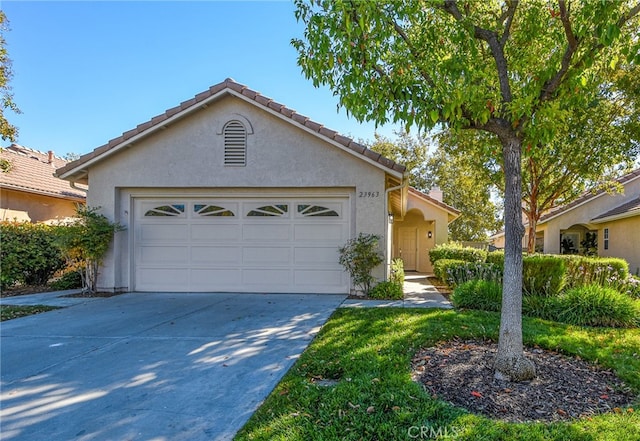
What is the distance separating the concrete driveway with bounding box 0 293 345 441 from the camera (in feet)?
10.5

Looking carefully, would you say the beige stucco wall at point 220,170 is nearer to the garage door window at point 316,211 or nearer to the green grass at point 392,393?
the garage door window at point 316,211

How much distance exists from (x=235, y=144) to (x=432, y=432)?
28.4 ft

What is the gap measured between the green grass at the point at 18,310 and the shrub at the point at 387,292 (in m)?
7.60

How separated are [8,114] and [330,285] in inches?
379

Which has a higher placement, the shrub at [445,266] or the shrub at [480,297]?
the shrub at [445,266]

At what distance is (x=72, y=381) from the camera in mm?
4098

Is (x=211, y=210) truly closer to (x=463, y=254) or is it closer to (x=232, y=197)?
(x=232, y=197)

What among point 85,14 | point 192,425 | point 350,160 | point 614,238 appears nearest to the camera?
point 192,425

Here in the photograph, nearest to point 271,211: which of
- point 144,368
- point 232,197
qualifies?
point 232,197

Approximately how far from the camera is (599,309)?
6.71 meters

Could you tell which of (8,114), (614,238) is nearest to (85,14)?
(8,114)

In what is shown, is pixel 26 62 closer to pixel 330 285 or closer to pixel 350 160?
pixel 350 160

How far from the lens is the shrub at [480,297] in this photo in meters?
7.64

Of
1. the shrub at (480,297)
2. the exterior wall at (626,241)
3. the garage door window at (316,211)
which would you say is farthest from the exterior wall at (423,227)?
the shrub at (480,297)
